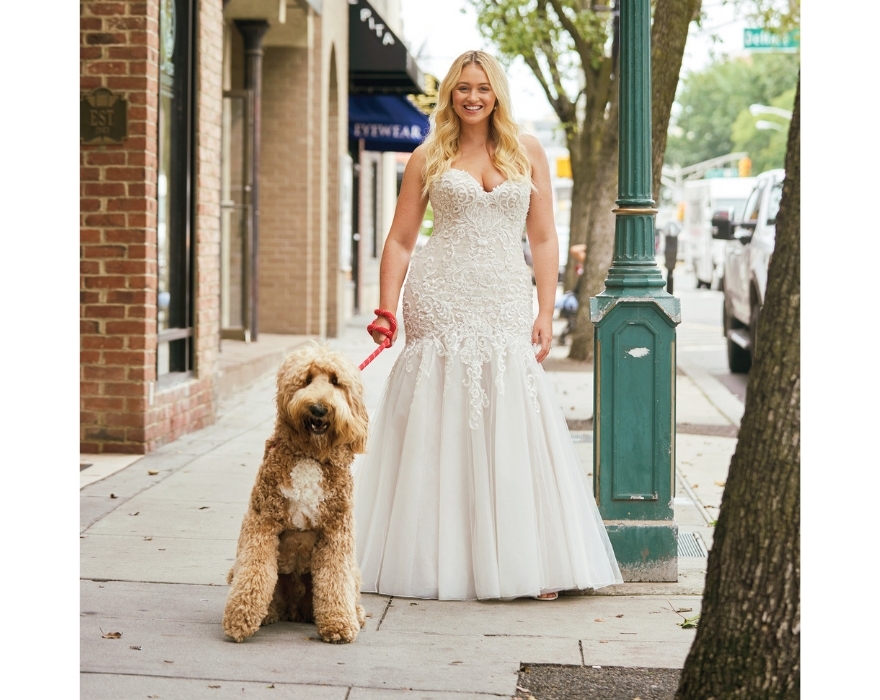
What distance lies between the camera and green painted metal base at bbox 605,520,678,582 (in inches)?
200

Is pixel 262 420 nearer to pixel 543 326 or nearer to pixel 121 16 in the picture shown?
pixel 121 16

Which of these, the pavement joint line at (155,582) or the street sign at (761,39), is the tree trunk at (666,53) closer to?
the pavement joint line at (155,582)

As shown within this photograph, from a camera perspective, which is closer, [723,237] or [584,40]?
[723,237]

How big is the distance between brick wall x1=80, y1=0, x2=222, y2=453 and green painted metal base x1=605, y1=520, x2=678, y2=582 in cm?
369

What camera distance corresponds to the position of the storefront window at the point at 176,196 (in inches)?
327

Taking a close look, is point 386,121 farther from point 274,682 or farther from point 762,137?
point 762,137

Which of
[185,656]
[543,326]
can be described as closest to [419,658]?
[185,656]

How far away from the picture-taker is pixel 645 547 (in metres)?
5.08

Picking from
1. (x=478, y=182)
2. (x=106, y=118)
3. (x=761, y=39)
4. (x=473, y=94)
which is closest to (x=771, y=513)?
(x=478, y=182)

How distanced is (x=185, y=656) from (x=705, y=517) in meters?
3.41

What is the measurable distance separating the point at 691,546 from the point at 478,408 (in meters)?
1.63

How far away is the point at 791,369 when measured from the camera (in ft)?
9.71

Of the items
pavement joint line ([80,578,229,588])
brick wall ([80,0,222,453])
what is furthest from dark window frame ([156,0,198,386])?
pavement joint line ([80,578,229,588])

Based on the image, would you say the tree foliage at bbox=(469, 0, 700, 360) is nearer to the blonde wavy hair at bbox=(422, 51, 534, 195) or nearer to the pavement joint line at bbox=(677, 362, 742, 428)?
the pavement joint line at bbox=(677, 362, 742, 428)
